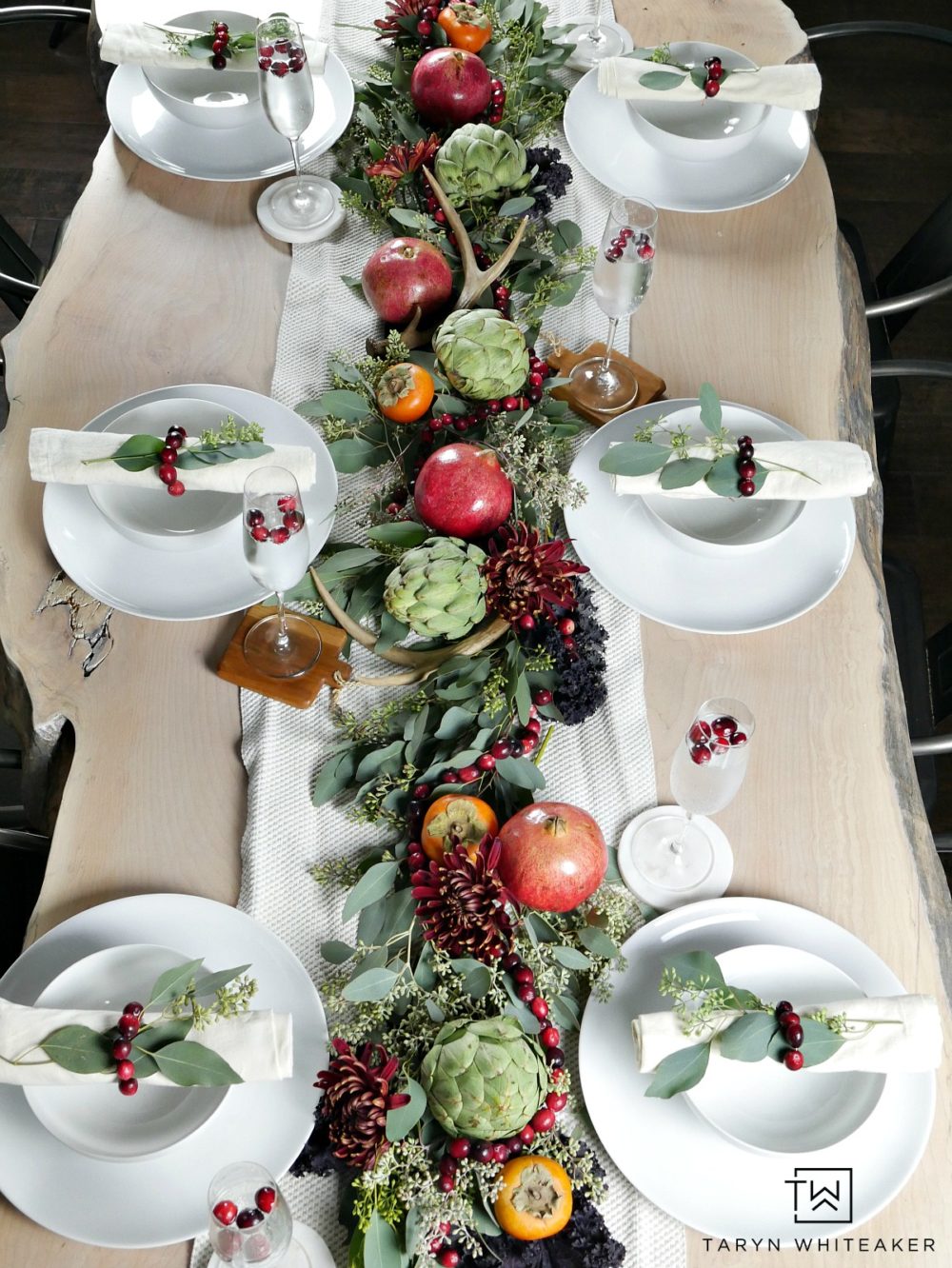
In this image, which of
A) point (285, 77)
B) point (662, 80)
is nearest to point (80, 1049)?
point (285, 77)

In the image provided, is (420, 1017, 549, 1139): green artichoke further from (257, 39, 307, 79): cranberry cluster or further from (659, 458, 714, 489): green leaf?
(257, 39, 307, 79): cranberry cluster

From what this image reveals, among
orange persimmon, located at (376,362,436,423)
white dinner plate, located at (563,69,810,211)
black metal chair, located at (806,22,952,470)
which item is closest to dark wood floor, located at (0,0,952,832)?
black metal chair, located at (806,22,952,470)

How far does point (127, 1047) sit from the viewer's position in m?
0.88

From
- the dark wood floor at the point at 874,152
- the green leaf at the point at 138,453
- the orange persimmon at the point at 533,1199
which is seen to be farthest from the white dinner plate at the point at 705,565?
the dark wood floor at the point at 874,152

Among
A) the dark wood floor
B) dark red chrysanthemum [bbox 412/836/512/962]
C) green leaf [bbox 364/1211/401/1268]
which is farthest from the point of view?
the dark wood floor

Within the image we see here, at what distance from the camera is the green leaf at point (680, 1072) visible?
2.87 feet

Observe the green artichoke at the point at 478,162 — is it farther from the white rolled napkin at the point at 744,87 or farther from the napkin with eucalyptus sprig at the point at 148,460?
the napkin with eucalyptus sprig at the point at 148,460

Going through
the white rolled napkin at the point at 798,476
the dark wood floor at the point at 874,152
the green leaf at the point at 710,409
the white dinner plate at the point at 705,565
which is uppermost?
the green leaf at the point at 710,409

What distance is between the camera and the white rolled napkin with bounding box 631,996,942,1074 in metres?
0.89

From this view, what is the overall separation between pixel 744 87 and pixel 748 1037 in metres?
1.27

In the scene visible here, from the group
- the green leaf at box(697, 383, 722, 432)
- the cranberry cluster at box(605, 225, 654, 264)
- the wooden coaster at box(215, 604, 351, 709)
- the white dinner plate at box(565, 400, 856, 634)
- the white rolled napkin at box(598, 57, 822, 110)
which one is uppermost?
the white rolled napkin at box(598, 57, 822, 110)

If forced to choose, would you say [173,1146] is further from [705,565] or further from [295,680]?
[705,565]

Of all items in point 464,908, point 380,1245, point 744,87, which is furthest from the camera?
point 744,87

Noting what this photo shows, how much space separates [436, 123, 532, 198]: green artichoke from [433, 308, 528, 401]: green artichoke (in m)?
0.27
